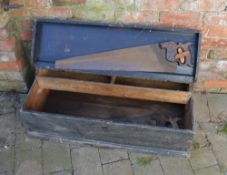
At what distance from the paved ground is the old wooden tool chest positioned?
7 cm

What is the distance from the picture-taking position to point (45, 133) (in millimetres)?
1985

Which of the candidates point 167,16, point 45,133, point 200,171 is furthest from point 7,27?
point 200,171

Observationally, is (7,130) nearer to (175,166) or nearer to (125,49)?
(125,49)

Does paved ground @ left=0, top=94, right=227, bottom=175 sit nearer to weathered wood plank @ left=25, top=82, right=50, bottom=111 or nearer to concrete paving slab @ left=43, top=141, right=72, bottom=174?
concrete paving slab @ left=43, top=141, right=72, bottom=174

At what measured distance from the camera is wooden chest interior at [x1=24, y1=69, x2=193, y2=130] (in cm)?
198

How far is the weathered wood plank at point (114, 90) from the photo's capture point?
1.95m

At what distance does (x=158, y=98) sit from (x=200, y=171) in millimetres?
565

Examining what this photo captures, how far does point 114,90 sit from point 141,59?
311 mm

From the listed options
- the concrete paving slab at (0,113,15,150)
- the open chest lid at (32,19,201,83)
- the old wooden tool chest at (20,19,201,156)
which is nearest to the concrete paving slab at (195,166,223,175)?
the old wooden tool chest at (20,19,201,156)

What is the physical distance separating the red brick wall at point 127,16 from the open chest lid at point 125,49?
0.07m

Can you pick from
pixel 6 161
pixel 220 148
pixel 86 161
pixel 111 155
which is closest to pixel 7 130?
pixel 6 161

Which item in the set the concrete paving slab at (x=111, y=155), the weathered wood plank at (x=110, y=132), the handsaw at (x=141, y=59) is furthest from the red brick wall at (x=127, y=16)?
the concrete paving slab at (x=111, y=155)

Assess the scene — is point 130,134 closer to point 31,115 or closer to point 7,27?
point 31,115

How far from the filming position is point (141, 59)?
1880 mm
